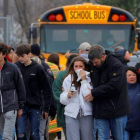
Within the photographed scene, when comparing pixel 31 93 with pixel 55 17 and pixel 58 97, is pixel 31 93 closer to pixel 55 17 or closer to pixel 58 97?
pixel 58 97

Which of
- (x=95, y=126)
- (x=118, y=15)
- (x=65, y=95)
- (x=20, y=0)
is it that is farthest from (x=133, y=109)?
(x=20, y=0)

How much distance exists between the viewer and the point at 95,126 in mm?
6746

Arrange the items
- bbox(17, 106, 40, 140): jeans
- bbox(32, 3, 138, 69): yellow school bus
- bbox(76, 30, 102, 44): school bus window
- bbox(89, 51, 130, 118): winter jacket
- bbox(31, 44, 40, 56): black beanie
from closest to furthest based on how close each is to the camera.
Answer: bbox(89, 51, 130, 118): winter jacket → bbox(17, 106, 40, 140): jeans → bbox(31, 44, 40, 56): black beanie → bbox(32, 3, 138, 69): yellow school bus → bbox(76, 30, 102, 44): school bus window

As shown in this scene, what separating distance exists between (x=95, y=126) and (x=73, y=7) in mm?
7373

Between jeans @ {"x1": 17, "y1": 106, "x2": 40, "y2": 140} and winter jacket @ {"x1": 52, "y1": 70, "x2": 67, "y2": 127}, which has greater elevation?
winter jacket @ {"x1": 52, "y1": 70, "x2": 67, "y2": 127}

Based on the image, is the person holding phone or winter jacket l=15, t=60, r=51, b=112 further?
winter jacket l=15, t=60, r=51, b=112

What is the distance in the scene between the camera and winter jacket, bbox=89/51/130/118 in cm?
630

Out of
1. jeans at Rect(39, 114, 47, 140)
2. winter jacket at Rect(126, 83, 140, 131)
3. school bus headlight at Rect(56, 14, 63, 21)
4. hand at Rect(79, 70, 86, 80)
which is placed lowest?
jeans at Rect(39, 114, 47, 140)

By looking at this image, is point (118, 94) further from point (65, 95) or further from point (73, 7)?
point (73, 7)

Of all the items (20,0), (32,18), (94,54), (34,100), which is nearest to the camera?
(94,54)

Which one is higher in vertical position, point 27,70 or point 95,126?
point 27,70

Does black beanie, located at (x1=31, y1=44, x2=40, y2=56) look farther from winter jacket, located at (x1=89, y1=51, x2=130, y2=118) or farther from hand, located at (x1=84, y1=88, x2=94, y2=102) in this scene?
hand, located at (x1=84, y1=88, x2=94, y2=102)

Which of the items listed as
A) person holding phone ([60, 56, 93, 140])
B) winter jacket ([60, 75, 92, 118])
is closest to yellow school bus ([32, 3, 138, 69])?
person holding phone ([60, 56, 93, 140])

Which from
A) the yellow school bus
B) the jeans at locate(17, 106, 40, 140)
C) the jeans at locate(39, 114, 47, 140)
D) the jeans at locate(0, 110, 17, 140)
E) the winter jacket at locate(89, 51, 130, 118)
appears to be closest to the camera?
the winter jacket at locate(89, 51, 130, 118)
